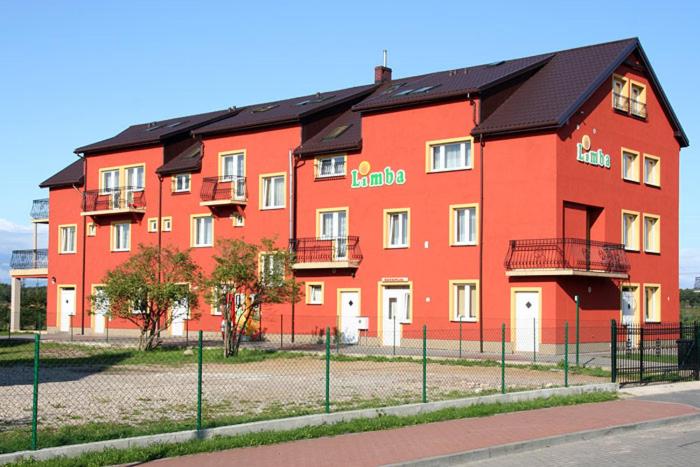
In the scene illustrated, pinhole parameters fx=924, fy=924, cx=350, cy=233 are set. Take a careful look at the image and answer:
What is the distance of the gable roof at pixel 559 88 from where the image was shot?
1243 inches

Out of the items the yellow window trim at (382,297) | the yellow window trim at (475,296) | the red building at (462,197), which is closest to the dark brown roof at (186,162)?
the red building at (462,197)

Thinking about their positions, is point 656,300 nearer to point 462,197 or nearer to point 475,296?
point 475,296

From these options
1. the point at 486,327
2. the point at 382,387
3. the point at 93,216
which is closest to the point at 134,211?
the point at 93,216

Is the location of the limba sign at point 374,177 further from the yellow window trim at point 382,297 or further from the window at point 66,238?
the window at point 66,238

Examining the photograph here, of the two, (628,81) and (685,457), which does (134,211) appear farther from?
(685,457)

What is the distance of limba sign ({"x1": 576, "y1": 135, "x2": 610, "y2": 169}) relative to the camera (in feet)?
106

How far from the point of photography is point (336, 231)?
3731 centimetres

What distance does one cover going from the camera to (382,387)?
20.1 meters

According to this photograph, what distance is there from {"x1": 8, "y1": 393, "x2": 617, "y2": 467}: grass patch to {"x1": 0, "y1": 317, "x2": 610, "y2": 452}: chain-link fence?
72 centimetres

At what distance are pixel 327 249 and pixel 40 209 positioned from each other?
21461mm

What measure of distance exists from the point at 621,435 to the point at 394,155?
21890 mm

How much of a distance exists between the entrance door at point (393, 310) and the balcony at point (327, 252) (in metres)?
1.84

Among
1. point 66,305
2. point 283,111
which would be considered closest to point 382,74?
point 283,111

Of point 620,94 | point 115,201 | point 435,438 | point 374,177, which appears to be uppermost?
point 620,94
